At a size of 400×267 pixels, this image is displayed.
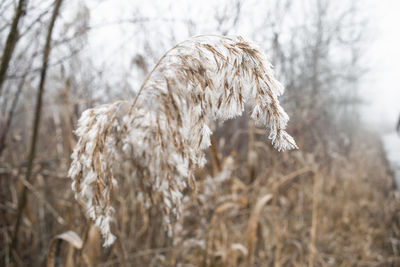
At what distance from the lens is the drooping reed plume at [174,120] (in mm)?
626

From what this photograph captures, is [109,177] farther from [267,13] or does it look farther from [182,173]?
[267,13]

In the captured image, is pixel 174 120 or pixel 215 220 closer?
pixel 174 120

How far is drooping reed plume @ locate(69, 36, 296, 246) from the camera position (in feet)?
2.05

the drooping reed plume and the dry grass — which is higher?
the drooping reed plume

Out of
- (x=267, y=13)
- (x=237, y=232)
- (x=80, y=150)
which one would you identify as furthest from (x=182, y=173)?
(x=267, y=13)

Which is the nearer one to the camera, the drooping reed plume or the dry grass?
the drooping reed plume

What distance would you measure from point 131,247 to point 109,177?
4.68ft

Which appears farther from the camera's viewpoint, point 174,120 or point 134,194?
point 134,194

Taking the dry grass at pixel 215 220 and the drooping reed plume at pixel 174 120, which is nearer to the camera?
the drooping reed plume at pixel 174 120

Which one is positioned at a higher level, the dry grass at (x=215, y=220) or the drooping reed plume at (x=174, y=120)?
the drooping reed plume at (x=174, y=120)

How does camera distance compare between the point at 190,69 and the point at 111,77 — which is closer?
the point at 190,69

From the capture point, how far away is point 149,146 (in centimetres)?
87

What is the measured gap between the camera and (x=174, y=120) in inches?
28.8

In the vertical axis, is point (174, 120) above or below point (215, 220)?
above
